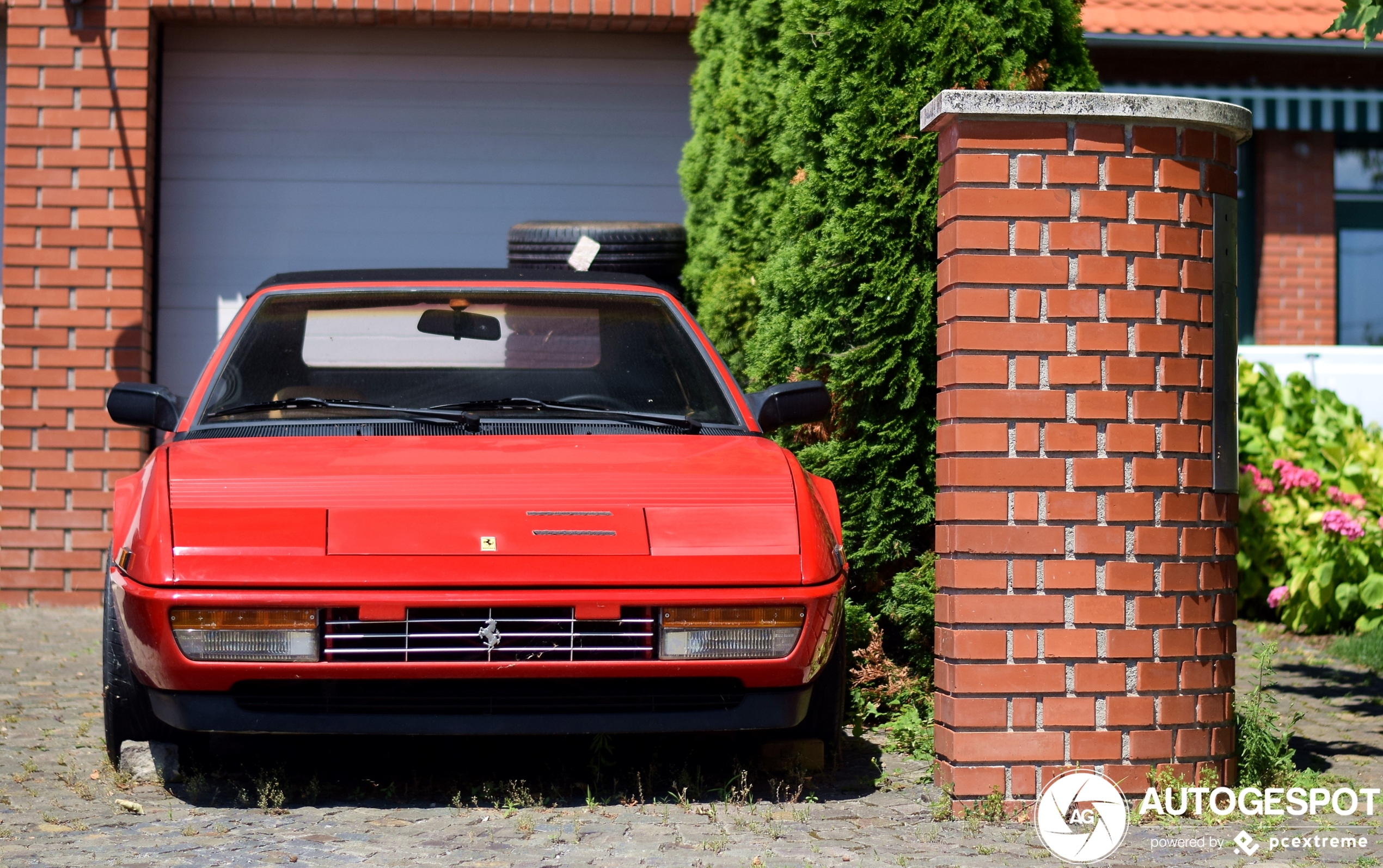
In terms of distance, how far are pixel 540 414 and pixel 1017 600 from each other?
157 centimetres

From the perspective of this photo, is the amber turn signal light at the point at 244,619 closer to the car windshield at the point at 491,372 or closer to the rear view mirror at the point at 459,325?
the car windshield at the point at 491,372

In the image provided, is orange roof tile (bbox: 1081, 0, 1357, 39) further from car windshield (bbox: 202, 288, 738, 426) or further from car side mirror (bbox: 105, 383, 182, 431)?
car side mirror (bbox: 105, 383, 182, 431)

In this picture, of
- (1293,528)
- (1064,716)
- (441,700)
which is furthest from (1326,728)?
(441,700)

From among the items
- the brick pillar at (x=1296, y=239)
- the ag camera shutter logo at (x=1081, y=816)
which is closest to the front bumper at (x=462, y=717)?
the ag camera shutter logo at (x=1081, y=816)

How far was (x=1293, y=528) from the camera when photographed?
7531 millimetres

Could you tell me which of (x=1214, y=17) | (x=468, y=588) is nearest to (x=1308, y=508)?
(x=1214, y=17)

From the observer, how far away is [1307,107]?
10547 mm

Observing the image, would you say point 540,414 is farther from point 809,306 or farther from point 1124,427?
point 1124,427

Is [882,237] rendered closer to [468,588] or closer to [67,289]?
[468,588]

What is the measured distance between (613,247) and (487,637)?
14.4ft

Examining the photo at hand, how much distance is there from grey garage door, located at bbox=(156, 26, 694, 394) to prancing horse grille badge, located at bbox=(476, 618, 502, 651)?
18.5ft

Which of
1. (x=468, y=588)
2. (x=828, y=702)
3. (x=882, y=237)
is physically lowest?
→ (x=828, y=702)

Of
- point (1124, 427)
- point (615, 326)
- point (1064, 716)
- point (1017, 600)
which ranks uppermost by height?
point (615, 326)

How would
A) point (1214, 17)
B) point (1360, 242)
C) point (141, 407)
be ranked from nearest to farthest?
1. point (141, 407)
2. point (1214, 17)
3. point (1360, 242)
